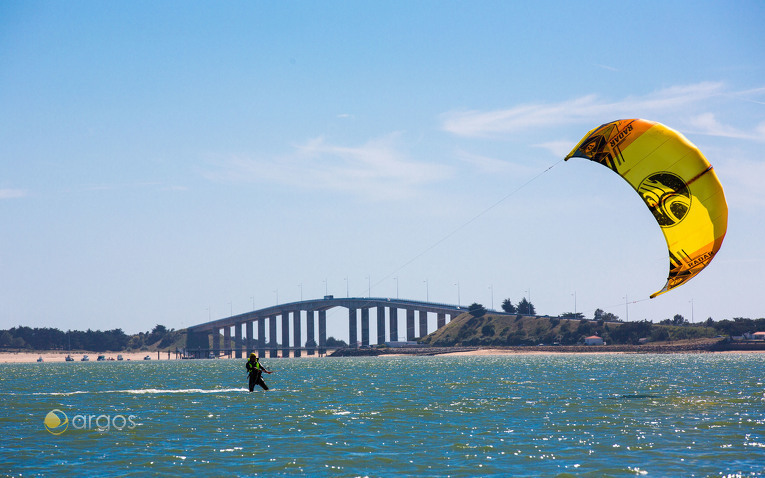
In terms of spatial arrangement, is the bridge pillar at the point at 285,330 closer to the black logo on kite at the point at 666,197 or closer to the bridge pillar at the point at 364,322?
the bridge pillar at the point at 364,322

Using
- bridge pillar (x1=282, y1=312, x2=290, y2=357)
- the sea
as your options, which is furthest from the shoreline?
the sea

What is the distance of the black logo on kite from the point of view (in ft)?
75.3

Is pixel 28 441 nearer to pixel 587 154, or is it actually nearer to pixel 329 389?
pixel 587 154

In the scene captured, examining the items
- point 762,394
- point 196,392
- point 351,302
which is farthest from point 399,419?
point 351,302

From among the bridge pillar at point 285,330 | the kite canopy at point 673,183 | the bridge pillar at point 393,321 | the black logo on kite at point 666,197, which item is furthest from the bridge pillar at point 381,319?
the black logo on kite at point 666,197

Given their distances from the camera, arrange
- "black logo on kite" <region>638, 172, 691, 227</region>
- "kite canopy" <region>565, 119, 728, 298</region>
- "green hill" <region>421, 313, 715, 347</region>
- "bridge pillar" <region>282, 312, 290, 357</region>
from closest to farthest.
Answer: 1. "kite canopy" <region>565, 119, 728, 298</region>
2. "black logo on kite" <region>638, 172, 691, 227</region>
3. "green hill" <region>421, 313, 715, 347</region>
4. "bridge pillar" <region>282, 312, 290, 357</region>

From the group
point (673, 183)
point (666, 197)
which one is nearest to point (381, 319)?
point (666, 197)

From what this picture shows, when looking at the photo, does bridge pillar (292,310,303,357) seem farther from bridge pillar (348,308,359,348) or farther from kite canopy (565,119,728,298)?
A: kite canopy (565,119,728,298)

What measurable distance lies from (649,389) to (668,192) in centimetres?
2167

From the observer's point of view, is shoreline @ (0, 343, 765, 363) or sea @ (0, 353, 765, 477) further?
shoreline @ (0, 343, 765, 363)

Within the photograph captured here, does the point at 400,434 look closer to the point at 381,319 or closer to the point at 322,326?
the point at 381,319

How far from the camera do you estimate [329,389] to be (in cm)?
4781

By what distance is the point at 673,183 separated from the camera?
23078mm

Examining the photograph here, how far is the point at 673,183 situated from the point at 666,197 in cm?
56
